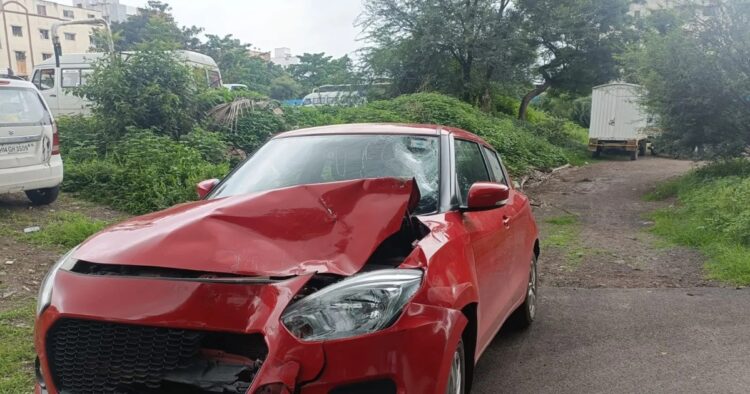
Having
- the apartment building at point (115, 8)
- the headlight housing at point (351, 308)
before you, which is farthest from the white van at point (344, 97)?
the apartment building at point (115, 8)

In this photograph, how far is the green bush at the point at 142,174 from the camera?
8.78m

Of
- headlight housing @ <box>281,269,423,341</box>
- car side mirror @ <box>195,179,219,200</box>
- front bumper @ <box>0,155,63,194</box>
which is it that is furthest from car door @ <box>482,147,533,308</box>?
front bumper @ <box>0,155,63,194</box>

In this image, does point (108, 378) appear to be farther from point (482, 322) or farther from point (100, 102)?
point (100, 102)

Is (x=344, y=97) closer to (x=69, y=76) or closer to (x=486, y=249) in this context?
(x=69, y=76)

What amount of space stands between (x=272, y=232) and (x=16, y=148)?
6323mm

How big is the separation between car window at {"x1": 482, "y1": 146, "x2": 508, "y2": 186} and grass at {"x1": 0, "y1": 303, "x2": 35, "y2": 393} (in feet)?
Result: 11.7

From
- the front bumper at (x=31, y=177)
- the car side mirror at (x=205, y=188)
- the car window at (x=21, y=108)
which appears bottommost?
the front bumper at (x=31, y=177)

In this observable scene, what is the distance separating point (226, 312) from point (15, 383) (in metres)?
2.35

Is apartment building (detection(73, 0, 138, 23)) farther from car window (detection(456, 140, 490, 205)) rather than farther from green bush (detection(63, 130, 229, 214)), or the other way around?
car window (detection(456, 140, 490, 205))

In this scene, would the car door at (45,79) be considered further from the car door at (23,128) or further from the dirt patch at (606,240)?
the dirt patch at (606,240)

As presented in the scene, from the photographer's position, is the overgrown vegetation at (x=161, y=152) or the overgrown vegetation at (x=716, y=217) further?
the overgrown vegetation at (x=161, y=152)

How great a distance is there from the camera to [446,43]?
2212 centimetres

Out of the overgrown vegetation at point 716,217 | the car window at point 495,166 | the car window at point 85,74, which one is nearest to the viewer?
the car window at point 495,166

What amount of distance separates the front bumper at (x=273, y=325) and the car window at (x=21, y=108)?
20.4 feet
